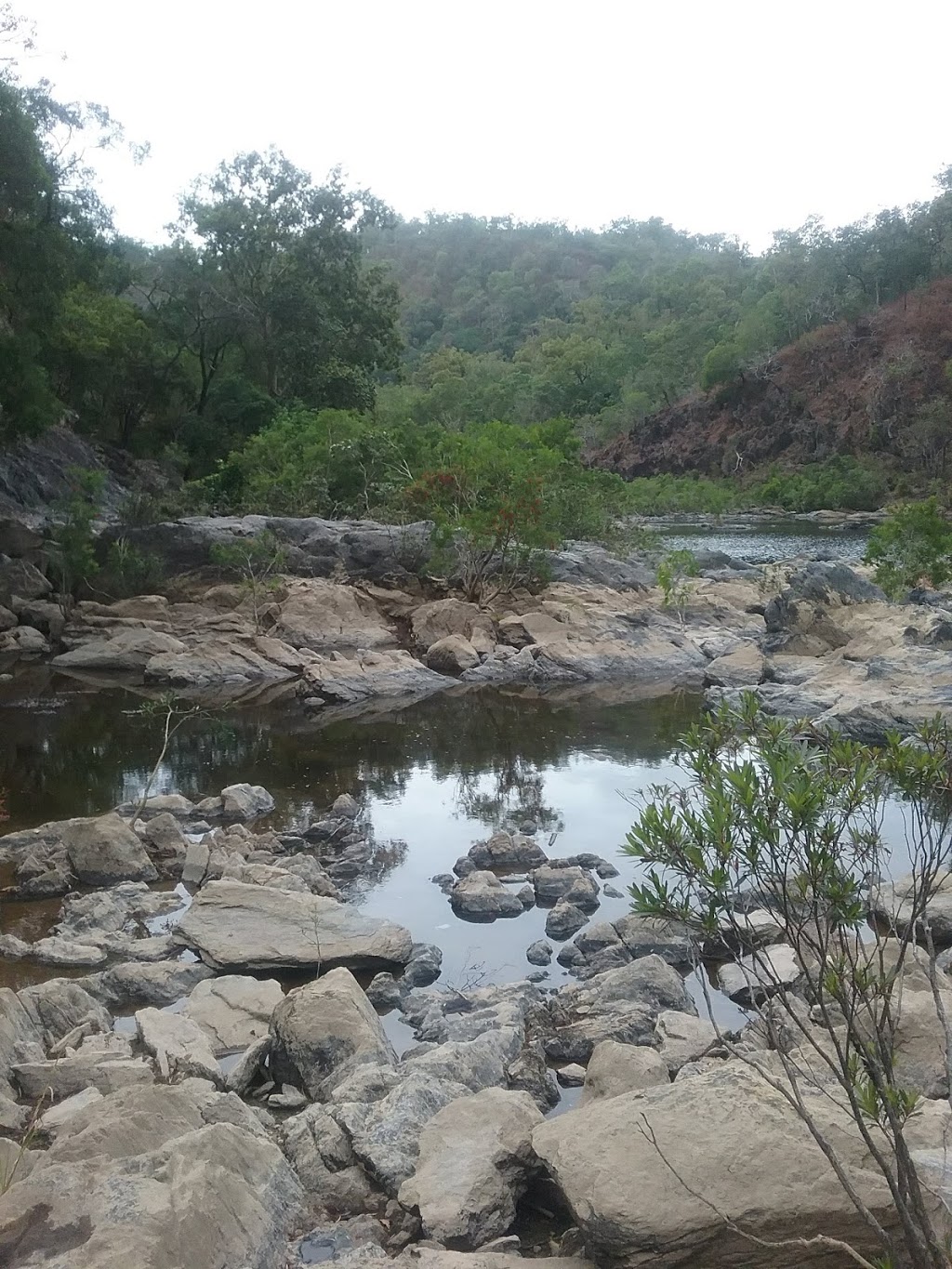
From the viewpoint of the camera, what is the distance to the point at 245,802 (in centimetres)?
1005

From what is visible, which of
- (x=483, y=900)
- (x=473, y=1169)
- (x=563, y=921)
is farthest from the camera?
(x=483, y=900)

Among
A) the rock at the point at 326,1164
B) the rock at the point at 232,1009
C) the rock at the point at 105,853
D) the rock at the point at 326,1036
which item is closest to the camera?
the rock at the point at 326,1164

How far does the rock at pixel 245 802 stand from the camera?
9.94 metres

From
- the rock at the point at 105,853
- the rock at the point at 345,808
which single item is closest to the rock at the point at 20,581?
the rock at the point at 345,808

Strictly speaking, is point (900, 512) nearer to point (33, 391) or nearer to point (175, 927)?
point (33, 391)

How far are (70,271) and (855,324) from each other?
58157 mm

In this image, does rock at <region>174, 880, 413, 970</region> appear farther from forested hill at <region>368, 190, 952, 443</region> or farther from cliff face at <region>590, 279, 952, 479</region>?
cliff face at <region>590, 279, 952, 479</region>

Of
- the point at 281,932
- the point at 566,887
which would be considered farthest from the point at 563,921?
the point at 281,932

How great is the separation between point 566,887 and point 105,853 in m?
3.51

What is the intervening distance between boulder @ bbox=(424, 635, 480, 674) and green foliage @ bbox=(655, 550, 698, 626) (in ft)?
15.8

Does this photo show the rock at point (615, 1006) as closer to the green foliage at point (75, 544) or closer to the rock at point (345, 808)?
the rock at point (345, 808)

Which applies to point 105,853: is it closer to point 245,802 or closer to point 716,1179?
point 245,802

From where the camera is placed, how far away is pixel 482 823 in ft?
33.4

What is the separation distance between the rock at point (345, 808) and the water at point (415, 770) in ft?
0.70
